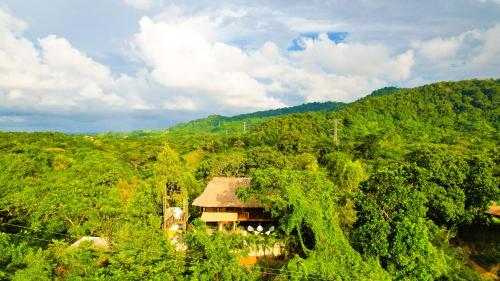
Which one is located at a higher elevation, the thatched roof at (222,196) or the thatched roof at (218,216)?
the thatched roof at (222,196)

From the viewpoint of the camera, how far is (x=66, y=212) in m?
20.1

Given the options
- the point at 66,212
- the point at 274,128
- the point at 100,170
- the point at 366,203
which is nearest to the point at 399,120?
the point at 274,128

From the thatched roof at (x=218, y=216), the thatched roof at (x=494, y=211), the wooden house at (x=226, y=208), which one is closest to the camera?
the thatched roof at (x=218, y=216)

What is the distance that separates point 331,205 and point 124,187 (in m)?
20.1

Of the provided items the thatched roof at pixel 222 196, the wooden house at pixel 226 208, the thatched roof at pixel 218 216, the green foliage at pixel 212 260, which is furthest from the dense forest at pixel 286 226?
the thatched roof at pixel 222 196

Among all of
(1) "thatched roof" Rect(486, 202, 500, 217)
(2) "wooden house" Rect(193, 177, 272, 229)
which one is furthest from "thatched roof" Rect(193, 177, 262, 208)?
(1) "thatched roof" Rect(486, 202, 500, 217)

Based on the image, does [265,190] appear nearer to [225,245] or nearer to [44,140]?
[225,245]

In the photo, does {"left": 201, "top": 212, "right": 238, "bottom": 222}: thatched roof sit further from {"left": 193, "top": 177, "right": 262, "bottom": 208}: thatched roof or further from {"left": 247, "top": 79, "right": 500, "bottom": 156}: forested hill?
{"left": 247, "top": 79, "right": 500, "bottom": 156}: forested hill

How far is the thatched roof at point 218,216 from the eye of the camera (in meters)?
24.9

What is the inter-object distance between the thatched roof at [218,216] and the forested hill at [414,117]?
42023 mm

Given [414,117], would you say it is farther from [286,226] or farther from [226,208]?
[286,226]

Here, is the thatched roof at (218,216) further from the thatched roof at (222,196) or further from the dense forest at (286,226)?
the dense forest at (286,226)

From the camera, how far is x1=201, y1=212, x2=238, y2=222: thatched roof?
24.9 m

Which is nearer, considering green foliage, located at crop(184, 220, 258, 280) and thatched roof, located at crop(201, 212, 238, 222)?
green foliage, located at crop(184, 220, 258, 280)
